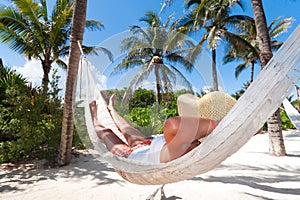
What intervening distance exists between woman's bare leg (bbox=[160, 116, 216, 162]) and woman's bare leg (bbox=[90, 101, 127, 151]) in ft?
1.40

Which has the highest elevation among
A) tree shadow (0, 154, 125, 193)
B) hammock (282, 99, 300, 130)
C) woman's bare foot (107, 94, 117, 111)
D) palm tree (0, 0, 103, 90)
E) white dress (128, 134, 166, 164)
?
palm tree (0, 0, 103, 90)

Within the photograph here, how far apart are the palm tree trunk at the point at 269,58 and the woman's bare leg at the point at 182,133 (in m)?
2.80

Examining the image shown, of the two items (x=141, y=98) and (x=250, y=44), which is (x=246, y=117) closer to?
(x=141, y=98)

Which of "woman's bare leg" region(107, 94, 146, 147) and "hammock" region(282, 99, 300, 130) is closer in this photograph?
"woman's bare leg" region(107, 94, 146, 147)

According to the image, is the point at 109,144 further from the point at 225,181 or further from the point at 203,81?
the point at 225,181

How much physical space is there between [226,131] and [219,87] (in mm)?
336

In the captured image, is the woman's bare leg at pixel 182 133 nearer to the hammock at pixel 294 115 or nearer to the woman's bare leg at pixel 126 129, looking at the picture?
the woman's bare leg at pixel 126 129

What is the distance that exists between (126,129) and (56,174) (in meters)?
1.65

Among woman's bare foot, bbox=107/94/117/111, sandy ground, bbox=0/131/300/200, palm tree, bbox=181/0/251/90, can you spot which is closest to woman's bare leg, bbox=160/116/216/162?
woman's bare foot, bbox=107/94/117/111

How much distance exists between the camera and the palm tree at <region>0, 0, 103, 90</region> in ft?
17.1

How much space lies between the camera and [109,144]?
137 centimetres

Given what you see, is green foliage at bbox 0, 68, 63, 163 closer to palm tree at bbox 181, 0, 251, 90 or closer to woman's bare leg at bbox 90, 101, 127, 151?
woman's bare leg at bbox 90, 101, 127, 151

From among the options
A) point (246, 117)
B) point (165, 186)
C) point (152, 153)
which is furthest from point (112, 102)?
point (246, 117)

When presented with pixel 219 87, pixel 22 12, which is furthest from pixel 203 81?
pixel 22 12
